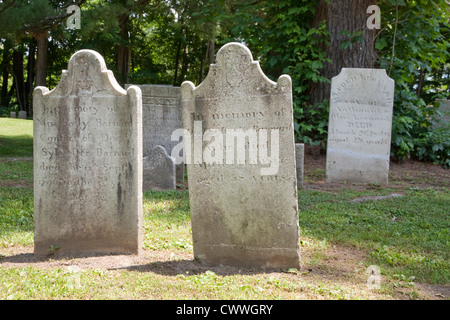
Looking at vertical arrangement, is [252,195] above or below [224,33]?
below

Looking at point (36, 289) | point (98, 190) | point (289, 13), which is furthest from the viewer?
point (289, 13)

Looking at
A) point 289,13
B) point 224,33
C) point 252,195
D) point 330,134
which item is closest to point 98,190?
point 252,195

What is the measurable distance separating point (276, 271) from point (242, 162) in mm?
1060

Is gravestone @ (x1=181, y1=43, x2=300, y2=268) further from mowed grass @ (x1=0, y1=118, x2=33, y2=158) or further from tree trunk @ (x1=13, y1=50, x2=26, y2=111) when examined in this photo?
tree trunk @ (x1=13, y1=50, x2=26, y2=111)

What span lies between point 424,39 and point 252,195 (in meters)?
10.6

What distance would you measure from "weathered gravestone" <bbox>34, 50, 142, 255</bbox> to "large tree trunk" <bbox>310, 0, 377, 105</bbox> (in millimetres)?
8662

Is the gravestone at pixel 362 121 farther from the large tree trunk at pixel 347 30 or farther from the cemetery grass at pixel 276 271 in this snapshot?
the large tree trunk at pixel 347 30

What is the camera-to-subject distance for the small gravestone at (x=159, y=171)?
28.1 feet

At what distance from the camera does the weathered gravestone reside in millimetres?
4680

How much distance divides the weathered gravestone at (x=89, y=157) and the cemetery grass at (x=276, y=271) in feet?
1.11

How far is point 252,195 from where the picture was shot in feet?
14.3

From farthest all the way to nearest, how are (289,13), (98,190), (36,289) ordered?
(289,13), (98,190), (36,289)

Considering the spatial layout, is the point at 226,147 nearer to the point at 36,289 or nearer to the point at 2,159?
the point at 36,289

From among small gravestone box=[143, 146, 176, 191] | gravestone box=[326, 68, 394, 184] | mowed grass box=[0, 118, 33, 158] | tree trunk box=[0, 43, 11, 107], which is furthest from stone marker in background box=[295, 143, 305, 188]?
tree trunk box=[0, 43, 11, 107]
